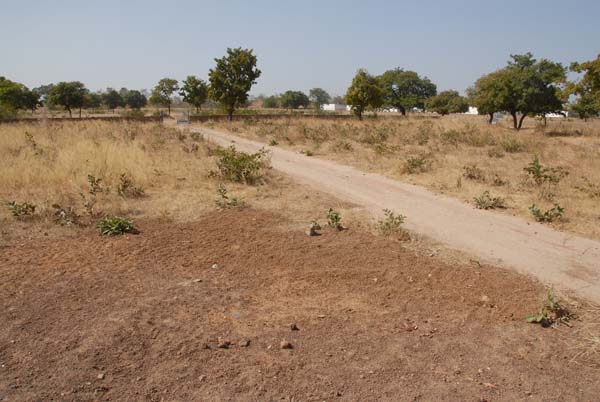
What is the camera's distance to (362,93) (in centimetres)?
3484

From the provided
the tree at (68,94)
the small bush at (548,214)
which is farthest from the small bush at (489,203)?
the tree at (68,94)

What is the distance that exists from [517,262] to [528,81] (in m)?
27.4

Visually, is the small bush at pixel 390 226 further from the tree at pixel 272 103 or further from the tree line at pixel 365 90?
the tree at pixel 272 103

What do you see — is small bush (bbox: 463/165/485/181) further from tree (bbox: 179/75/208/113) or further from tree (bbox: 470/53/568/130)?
tree (bbox: 179/75/208/113)

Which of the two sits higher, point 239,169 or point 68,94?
point 68,94

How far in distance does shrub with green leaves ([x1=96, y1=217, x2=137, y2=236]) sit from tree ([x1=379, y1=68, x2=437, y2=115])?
178 ft

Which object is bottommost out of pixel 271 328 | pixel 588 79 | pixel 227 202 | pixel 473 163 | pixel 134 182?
pixel 271 328

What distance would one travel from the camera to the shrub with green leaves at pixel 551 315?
12.9 ft

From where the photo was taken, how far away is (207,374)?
317cm

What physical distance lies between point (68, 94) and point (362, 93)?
24460 millimetres

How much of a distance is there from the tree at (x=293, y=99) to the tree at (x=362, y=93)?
47400 millimetres

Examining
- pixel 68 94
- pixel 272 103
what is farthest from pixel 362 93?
pixel 272 103

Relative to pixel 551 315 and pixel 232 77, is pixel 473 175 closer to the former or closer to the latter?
pixel 551 315

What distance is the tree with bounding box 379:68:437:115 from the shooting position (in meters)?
58.5
